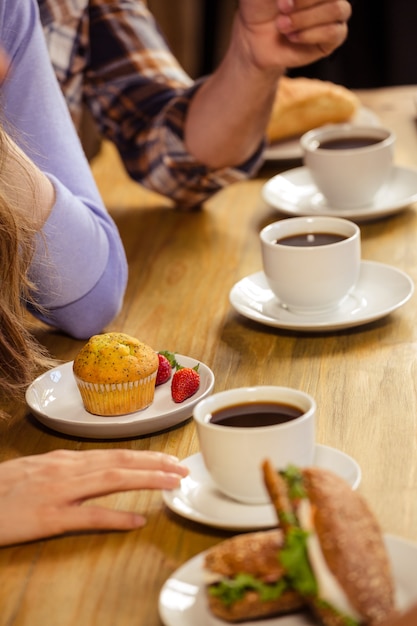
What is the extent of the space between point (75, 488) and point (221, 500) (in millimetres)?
145

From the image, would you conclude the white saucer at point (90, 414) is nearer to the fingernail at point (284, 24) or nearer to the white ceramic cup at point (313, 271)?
the white ceramic cup at point (313, 271)

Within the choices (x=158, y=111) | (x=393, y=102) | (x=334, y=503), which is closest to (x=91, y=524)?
(x=334, y=503)

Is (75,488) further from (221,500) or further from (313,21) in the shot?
(313,21)

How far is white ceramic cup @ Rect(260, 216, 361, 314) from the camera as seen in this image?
1.39 m

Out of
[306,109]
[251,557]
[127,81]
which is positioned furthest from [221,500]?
[306,109]

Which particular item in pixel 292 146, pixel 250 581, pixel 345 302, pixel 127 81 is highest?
pixel 250 581

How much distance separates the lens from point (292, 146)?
88.7 inches

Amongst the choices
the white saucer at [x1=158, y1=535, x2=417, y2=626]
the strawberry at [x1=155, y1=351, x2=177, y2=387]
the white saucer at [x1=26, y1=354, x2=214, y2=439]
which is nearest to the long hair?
the white saucer at [x1=26, y1=354, x2=214, y2=439]

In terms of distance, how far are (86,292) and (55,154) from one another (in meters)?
0.22

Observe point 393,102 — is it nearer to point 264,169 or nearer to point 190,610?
point 264,169

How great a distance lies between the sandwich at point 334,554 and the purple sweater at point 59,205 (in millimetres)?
791

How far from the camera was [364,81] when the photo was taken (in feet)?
14.4

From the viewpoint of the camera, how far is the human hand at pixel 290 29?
5.81 feet

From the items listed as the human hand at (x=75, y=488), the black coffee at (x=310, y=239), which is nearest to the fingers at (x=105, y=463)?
the human hand at (x=75, y=488)
